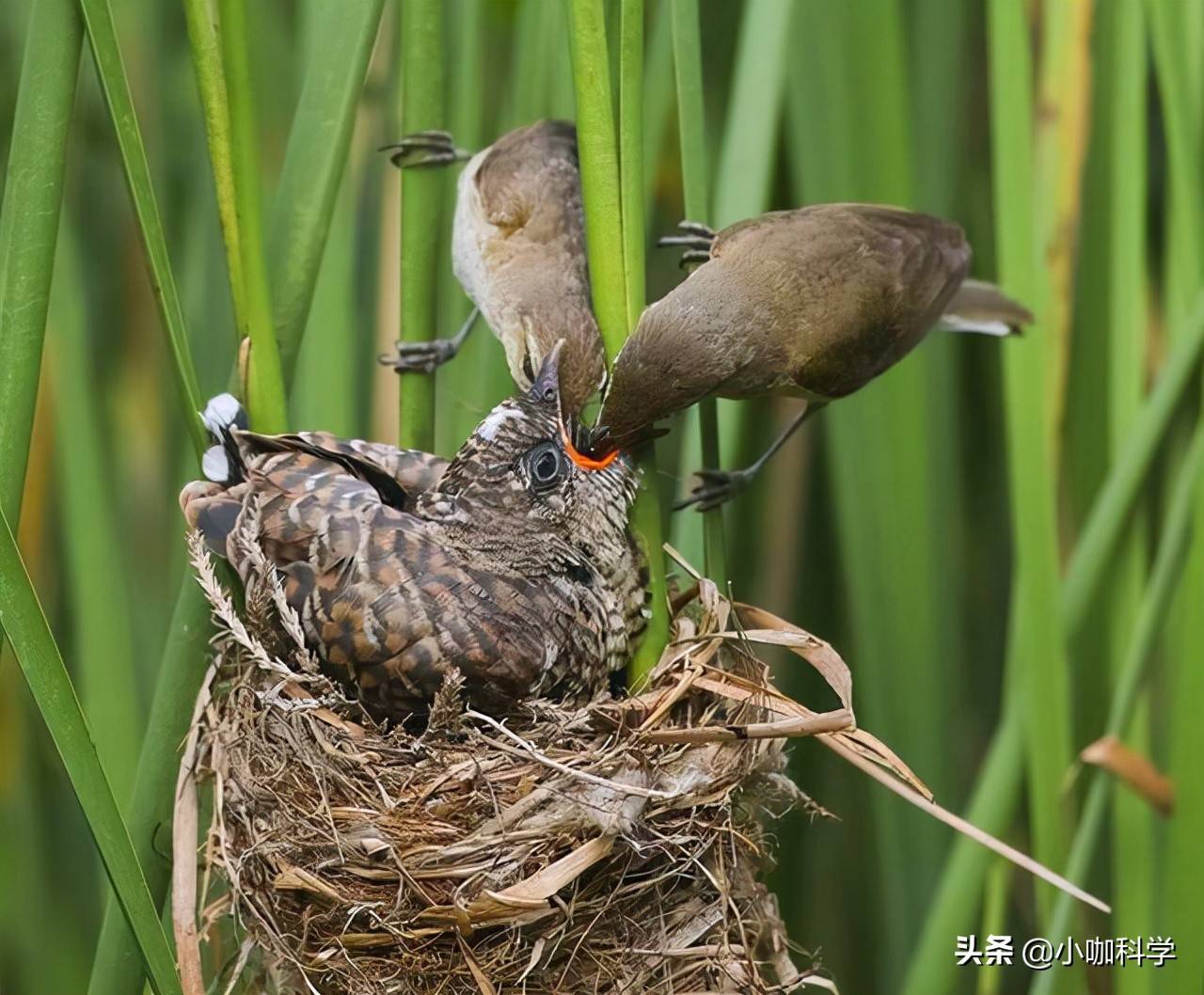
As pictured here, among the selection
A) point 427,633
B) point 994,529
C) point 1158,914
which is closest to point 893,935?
point 1158,914

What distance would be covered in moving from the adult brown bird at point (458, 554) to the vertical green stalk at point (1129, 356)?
0.75m

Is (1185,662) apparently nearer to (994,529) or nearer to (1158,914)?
(1158,914)

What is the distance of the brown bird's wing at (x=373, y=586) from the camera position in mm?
1426

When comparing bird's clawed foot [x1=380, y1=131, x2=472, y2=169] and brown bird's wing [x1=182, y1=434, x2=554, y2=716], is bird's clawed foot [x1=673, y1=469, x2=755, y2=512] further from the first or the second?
bird's clawed foot [x1=380, y1=131, x2=472, y2=169]

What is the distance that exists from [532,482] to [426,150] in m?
0.39

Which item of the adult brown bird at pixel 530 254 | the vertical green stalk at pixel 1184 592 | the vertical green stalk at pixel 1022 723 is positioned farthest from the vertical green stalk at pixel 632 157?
the vertical green stalk at pixel 1184 592

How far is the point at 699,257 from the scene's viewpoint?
1.81 metres

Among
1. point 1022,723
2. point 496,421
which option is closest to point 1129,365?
point 1022,723

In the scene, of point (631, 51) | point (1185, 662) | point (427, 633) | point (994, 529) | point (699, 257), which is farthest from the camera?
point (994, 529)

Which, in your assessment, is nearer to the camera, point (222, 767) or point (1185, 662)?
point (222, 767)

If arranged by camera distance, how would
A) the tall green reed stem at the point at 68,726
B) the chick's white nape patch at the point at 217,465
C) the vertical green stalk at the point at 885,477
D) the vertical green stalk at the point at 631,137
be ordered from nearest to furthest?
the tall green reed stem at the point at 68,726, the vertical green stalk at the point at 631,137, the chick's white nape patch at the point at 217,465, the vertical green stalk at the point at 885,477

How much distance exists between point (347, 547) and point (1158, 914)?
3.86 ft

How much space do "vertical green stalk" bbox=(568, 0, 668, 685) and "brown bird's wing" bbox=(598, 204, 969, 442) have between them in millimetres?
316

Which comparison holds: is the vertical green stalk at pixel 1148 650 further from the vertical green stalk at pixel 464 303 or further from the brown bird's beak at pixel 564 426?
the vertical green stalk at pixel 464 303
